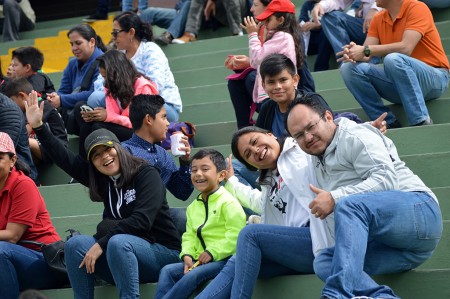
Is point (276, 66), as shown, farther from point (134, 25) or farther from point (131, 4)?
point (131, 4)

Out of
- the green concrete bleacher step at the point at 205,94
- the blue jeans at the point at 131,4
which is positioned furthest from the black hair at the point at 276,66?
the blue jeans at the point at 131,4

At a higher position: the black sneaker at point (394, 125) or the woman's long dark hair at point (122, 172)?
the woman's long dark hair at point (122, 172)

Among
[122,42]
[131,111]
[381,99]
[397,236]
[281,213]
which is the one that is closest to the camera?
[397,236]

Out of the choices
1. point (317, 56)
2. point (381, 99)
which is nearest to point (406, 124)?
point (381, 99)

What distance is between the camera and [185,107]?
7.60m

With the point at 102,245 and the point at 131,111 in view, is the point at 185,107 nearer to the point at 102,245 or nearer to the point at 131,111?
the point at 131,111

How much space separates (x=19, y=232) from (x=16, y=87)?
1.77m

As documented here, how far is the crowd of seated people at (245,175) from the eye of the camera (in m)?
4.45

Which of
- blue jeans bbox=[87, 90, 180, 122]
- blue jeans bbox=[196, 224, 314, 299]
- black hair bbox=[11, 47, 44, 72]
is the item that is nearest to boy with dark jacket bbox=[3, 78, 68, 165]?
blue jeans bbox=[87, 90, 180, 122]

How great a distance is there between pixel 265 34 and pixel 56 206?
1698 millimetres

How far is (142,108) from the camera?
5.88 metres

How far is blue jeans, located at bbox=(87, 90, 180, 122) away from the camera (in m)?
6.97

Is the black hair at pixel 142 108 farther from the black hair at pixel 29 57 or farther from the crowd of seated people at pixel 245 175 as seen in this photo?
the black hair at pixel 29 57

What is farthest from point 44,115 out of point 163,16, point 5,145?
point 163,16
